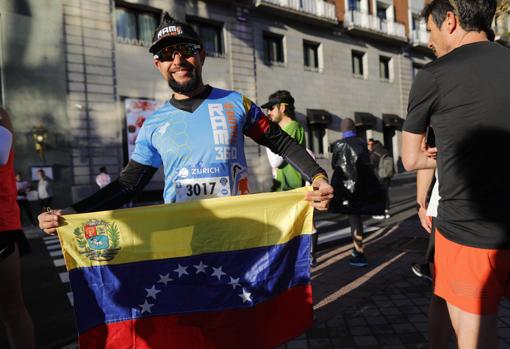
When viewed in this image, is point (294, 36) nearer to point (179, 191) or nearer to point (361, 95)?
point (361, 95)

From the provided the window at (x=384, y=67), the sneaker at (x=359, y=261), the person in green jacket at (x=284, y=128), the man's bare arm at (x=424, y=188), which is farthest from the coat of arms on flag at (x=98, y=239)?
the window at (x=384, y=67)

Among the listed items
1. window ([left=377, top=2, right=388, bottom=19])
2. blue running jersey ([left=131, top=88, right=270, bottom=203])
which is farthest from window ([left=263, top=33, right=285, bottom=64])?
blue running jersey ([left=131, top=88, right=270, bottom=203])

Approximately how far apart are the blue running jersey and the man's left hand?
1.46 feet

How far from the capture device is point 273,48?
18.5m

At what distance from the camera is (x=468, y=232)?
5.24 feet

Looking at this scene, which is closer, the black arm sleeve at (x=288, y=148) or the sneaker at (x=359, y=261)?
the black arm sleeve at (x=288, y=148)

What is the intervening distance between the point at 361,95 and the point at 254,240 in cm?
2175

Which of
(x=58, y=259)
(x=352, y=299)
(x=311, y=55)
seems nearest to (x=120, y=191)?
(x=352, y=299)

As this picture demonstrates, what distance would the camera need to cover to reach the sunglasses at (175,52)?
2080 millimetres

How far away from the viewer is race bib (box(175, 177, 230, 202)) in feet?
6.64

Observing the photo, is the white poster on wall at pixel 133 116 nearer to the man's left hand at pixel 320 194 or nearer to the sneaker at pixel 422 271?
the sneaker at pixel 422 271

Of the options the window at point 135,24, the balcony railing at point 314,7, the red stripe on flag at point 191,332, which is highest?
the balcony railing at point 314,7

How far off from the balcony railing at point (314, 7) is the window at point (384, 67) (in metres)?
5.45

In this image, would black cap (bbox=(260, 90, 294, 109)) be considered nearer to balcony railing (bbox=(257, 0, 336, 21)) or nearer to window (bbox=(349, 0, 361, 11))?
balcony railing (bbox=(257, 0, 336, 21))
